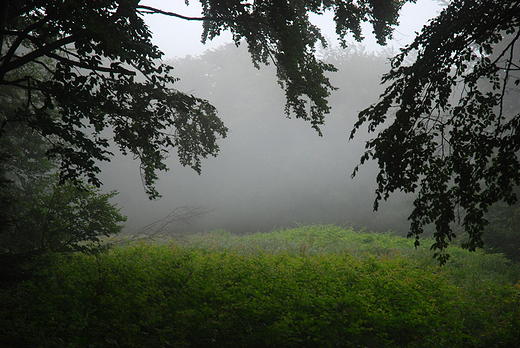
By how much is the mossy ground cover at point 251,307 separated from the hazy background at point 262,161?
61.3 feet

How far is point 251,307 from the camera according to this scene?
4.32 meters

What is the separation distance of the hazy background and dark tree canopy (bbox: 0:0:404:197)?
1951 centimetres

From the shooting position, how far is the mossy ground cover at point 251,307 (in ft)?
11.8

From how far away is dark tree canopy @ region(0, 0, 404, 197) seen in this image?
3648mm

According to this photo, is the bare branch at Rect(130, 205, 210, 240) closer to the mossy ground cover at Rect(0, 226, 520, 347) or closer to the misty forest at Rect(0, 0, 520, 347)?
the misty forest at Rect(0, 0, 520, 347)

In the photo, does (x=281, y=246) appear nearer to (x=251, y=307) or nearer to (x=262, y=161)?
(x=251, y=307)

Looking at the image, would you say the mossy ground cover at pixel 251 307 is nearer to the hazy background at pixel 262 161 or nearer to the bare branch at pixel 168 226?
the bare branch at pixel 168 226

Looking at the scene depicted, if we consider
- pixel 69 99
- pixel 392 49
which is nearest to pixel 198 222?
pixel 69 99

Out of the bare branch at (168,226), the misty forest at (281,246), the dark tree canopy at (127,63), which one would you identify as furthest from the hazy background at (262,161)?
the dark tree canopy at (127,63)

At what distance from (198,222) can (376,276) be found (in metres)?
22.7

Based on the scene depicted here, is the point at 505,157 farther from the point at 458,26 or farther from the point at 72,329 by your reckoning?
the point at 72,329

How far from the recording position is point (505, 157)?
3.43m

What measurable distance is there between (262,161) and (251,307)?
2757 cm

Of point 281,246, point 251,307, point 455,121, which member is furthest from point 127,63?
point 281,246
